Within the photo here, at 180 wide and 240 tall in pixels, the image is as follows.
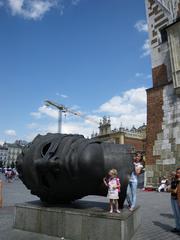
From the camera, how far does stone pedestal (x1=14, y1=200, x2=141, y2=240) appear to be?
16.2 feet

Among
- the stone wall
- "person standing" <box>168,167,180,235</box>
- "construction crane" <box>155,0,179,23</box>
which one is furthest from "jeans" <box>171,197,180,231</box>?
"construction crane" <box>155,0,179,23</box>

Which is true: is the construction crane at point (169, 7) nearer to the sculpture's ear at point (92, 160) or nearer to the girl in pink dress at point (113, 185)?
the sculpture's ear at point (92, 160)

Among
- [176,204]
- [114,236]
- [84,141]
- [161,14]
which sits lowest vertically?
[114,236]

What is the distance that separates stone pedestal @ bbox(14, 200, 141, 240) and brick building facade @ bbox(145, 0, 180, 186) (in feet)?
33.7

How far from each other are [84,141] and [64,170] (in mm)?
750

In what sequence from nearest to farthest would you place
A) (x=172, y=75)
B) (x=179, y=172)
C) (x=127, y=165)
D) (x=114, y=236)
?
(x=114, y=236) < (x=127, y=165) < (x=179, y=172) < (x=172, y=75)

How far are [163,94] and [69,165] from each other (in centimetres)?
1261

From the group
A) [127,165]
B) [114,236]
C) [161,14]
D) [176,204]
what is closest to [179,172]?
[176,204]

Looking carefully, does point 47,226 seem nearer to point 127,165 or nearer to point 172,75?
point 127,165

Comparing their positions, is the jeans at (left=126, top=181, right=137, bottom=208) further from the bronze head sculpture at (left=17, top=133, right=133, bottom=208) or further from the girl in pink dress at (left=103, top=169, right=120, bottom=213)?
the girl in pink dress at (left=103, top=169, right=120, bottom=213)

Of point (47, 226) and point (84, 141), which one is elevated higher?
point (84, 141)

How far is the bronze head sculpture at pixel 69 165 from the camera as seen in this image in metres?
5.16


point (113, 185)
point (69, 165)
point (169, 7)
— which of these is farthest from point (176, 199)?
point (169, 7)

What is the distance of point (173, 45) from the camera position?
15.6 meters
